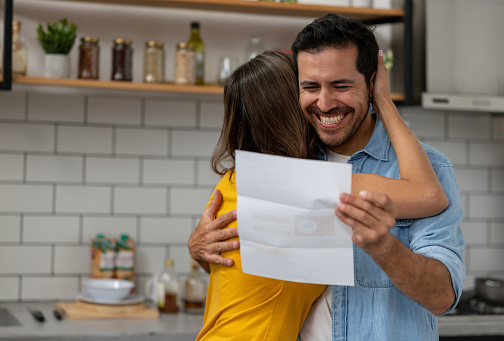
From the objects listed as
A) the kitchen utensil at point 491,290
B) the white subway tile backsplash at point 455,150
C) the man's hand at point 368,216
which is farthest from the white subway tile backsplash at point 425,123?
the man's hand at point 368,216

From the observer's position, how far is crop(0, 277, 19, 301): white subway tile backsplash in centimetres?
271

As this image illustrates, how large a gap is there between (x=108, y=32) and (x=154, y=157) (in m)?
0.57

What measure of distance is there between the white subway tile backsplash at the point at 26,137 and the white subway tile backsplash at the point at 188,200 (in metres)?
0.56

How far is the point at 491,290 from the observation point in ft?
9.30

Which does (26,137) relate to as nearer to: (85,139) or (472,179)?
(85,139)

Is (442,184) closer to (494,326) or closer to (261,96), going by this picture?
(261,96)

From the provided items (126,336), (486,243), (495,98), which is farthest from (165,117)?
(486,243)

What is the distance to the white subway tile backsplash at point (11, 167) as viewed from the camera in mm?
2713

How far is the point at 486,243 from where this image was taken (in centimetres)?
317

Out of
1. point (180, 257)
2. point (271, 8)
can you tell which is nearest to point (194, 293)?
point (180, 257)

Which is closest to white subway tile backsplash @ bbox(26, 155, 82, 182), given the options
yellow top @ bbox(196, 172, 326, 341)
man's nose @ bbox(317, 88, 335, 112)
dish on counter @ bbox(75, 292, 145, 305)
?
dish on counter @ bbox(75, 292, 145, 305)

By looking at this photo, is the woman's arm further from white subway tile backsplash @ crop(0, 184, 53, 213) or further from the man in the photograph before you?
white subway tile backsplash @ crop(0, 184, 53, 213)

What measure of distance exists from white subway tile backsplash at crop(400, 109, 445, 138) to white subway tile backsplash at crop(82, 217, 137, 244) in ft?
4.49

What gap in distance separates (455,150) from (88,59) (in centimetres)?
175
